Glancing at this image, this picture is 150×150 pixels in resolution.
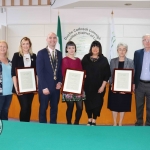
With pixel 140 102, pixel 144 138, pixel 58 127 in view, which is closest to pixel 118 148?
pixel 144 138

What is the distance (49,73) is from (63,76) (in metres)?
0.20

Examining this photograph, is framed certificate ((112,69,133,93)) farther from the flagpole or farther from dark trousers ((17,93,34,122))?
the flagpole

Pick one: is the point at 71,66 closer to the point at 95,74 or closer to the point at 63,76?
the point at 63,76

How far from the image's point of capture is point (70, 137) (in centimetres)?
180

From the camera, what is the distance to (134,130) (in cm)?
196

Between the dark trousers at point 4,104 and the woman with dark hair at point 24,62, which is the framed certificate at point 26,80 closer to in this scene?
the woman with dark hair at point 24,62

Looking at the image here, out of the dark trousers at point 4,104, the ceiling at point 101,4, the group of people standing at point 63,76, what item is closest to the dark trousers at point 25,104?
the group of people standing at point 63,76

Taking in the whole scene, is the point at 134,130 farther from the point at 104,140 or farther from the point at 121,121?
the point at 121,121

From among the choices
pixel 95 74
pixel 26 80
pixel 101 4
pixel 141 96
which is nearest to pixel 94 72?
pixel 95 74

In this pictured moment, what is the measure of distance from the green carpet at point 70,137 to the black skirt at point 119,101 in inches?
64.6

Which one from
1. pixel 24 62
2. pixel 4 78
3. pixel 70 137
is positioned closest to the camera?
pixel 70 137

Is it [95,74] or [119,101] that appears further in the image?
[119,101]

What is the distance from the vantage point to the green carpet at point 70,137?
1643 millimetres

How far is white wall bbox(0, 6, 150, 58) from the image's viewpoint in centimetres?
585
